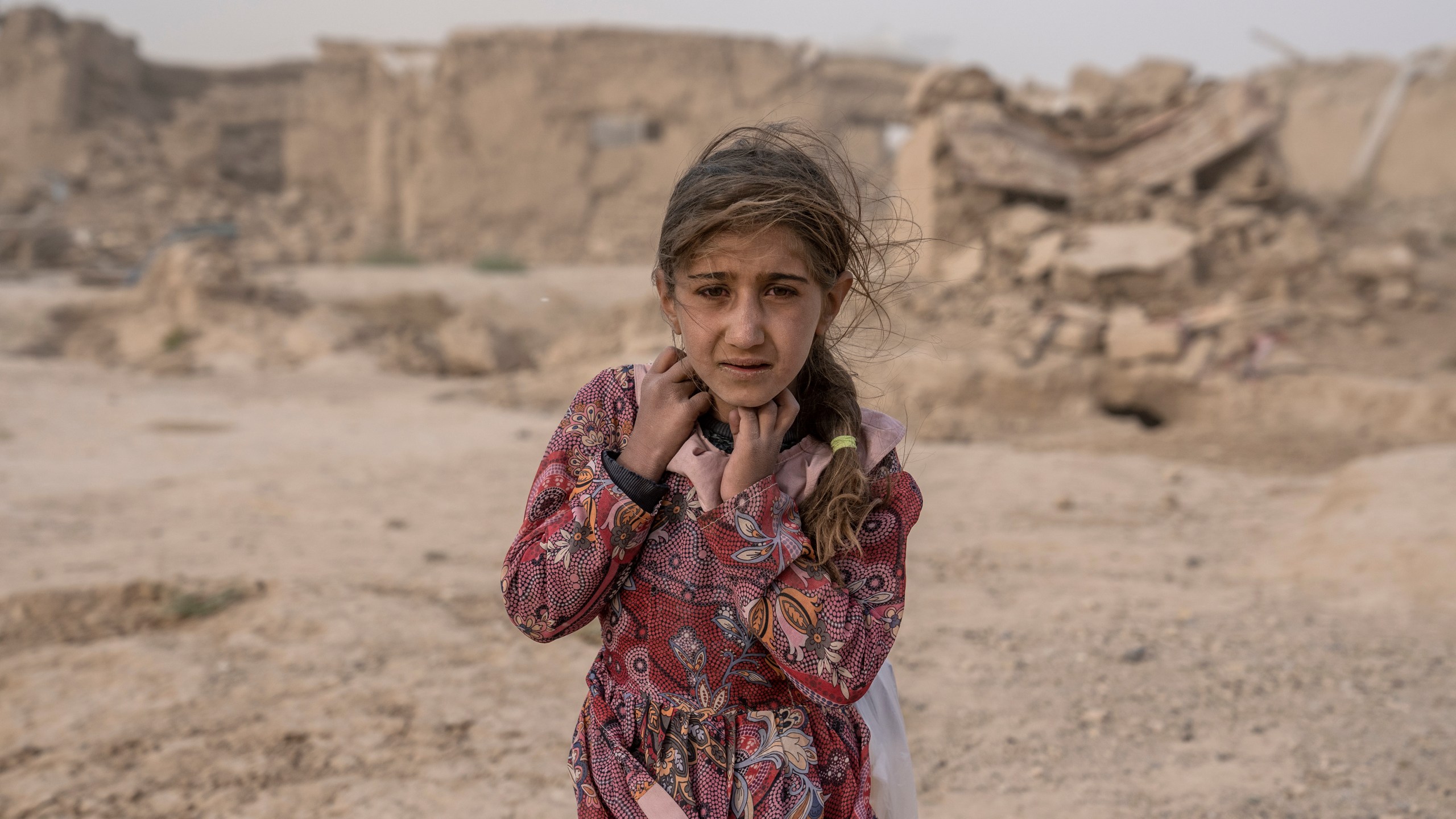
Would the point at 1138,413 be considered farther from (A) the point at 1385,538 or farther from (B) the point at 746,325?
(B) the point at 746,325

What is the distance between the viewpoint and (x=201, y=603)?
3.16m

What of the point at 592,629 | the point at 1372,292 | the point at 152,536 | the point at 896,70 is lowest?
the point at 152,536

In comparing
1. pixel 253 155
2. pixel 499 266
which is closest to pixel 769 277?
pixel 499 266

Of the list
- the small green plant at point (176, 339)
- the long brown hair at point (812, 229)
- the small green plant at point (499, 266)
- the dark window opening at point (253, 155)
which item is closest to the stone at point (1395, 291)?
the long brown hair at point (812, 229)

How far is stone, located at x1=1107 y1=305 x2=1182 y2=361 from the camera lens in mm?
6949

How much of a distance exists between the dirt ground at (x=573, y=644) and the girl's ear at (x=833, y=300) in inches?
57.7

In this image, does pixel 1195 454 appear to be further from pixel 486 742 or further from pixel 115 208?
pixel 115 208

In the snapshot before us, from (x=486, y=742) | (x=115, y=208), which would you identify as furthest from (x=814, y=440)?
(x=115, y=208)

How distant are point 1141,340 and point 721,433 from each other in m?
6.63

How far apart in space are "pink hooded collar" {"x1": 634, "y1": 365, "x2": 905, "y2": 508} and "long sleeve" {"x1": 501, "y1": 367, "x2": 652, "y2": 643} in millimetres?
69

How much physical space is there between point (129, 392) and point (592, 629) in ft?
19.7

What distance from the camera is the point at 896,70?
18234 mm

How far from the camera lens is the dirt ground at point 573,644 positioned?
2.22 metres

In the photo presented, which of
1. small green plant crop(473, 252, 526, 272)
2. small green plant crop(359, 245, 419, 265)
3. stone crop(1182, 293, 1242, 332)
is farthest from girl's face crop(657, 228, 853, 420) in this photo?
small green plant crop(359, 245, 419, 265)
